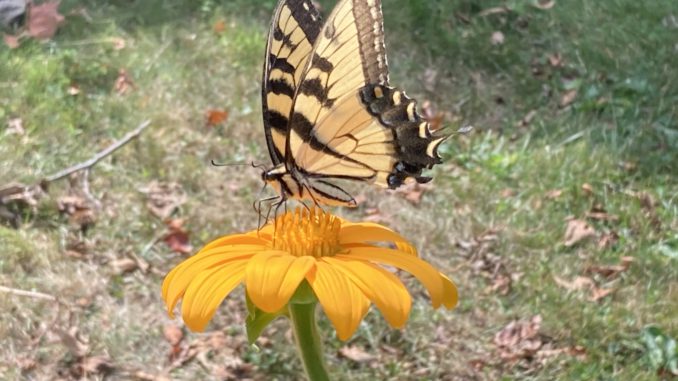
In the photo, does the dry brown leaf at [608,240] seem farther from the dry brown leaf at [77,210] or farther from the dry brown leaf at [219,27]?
the dry brown leaf at [219,27]

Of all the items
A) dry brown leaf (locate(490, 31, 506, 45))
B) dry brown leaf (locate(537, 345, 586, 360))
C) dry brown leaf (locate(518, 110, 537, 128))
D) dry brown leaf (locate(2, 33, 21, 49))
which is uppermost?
dry brown leaf (locate(490, 31, 506, 45))

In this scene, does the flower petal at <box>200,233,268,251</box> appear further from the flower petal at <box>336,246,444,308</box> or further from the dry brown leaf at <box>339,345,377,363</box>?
the dry brown leaf at <box>339,345,377,363</box>

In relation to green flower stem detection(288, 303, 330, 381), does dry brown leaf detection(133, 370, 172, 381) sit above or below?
below

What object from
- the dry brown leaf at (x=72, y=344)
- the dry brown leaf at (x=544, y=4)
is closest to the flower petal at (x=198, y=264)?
the dry brown leaf at (x=72, y=344)

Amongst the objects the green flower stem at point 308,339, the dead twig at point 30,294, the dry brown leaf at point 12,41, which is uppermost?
the green flower stem at point 308,339

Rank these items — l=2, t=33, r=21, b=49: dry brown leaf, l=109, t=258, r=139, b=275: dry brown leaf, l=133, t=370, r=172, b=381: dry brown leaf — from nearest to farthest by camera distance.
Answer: l=133, t=370, r=172, b=381: dry brown leaf
l=109, t=258, r=139, b=275: dry brown leaf
l=2, t=33, r=21, b=49: dry brown leaf

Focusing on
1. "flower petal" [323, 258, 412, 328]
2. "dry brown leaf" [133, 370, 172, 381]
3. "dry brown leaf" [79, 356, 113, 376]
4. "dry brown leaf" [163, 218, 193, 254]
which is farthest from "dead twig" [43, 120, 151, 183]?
"flower petal" [323, 258, 412, 328]

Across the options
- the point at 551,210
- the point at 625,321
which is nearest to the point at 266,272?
the point at 625,321
